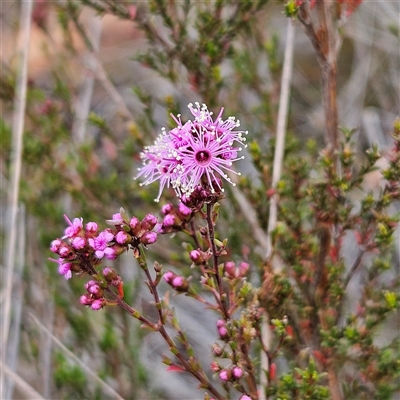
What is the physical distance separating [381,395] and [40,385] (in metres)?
2.19

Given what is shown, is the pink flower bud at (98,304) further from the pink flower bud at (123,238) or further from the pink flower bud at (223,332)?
the pink flower bud at (223,332)

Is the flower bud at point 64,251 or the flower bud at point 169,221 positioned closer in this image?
the flower bud at point 64,251

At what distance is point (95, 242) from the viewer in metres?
1.43

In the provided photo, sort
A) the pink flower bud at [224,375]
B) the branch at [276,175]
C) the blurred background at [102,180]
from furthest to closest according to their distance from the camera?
the blurred background at [102,180], the branch at [276,175], the pink flower bud at [224,375]

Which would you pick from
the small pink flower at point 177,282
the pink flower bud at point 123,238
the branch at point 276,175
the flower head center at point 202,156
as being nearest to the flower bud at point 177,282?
the small pink flower at point 177,282

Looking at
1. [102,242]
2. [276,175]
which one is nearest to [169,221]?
[102,242]

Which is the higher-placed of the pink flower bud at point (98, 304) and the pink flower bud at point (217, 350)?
the pink flower bud at point (98, 304)

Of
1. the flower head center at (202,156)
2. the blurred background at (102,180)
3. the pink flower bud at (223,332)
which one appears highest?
the blurred background at (102,180)

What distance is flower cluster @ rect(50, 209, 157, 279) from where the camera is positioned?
1422mm

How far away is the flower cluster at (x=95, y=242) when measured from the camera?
4.66 ft

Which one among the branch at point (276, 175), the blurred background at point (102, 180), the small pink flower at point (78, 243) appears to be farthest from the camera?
the blurred background at point (102, 180)

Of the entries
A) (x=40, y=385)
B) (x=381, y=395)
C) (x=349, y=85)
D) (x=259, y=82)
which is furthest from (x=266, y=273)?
(x=349, y=85)

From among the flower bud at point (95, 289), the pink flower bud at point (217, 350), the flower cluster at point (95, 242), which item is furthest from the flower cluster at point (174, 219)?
the pink flower bud at point (217, 350)

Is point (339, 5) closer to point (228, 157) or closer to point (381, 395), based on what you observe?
point (228, 157)
